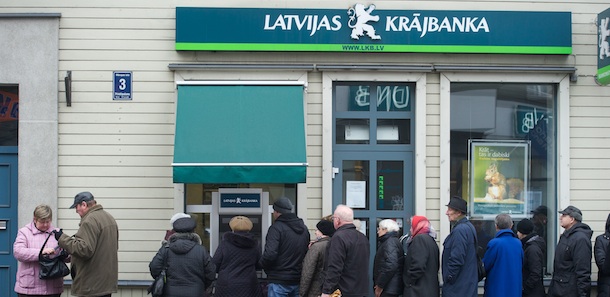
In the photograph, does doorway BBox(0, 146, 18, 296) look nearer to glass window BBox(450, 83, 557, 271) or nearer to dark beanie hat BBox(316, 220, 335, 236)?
dark beanie hat BBox(316, 220, 335, 236)

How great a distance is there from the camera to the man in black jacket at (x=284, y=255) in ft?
28.1

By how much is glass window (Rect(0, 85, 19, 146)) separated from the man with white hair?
4.57 m

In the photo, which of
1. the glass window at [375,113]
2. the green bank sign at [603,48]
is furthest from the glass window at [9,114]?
the green bank sign at [603,48]

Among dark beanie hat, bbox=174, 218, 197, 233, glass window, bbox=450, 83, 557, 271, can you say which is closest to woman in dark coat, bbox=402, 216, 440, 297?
glass window, bbox=450, 83, 557, 271

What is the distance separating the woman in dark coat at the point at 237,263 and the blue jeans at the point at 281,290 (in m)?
0.22

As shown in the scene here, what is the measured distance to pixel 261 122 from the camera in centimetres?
948

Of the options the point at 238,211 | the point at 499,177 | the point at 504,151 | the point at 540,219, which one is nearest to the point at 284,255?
the point at 238,211

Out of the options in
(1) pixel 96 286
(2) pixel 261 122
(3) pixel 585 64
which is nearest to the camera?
(1) pixel 96 286

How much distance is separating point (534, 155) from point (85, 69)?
5843 mm

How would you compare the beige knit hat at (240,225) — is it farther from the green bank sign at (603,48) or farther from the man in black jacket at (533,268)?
the green bank sign at (603,48)

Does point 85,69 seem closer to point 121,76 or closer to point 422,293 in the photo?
point 121,76

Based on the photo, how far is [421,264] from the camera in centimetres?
834

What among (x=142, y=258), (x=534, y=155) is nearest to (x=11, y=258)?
(x=142, y=258)

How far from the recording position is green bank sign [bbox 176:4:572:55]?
9.88 m
